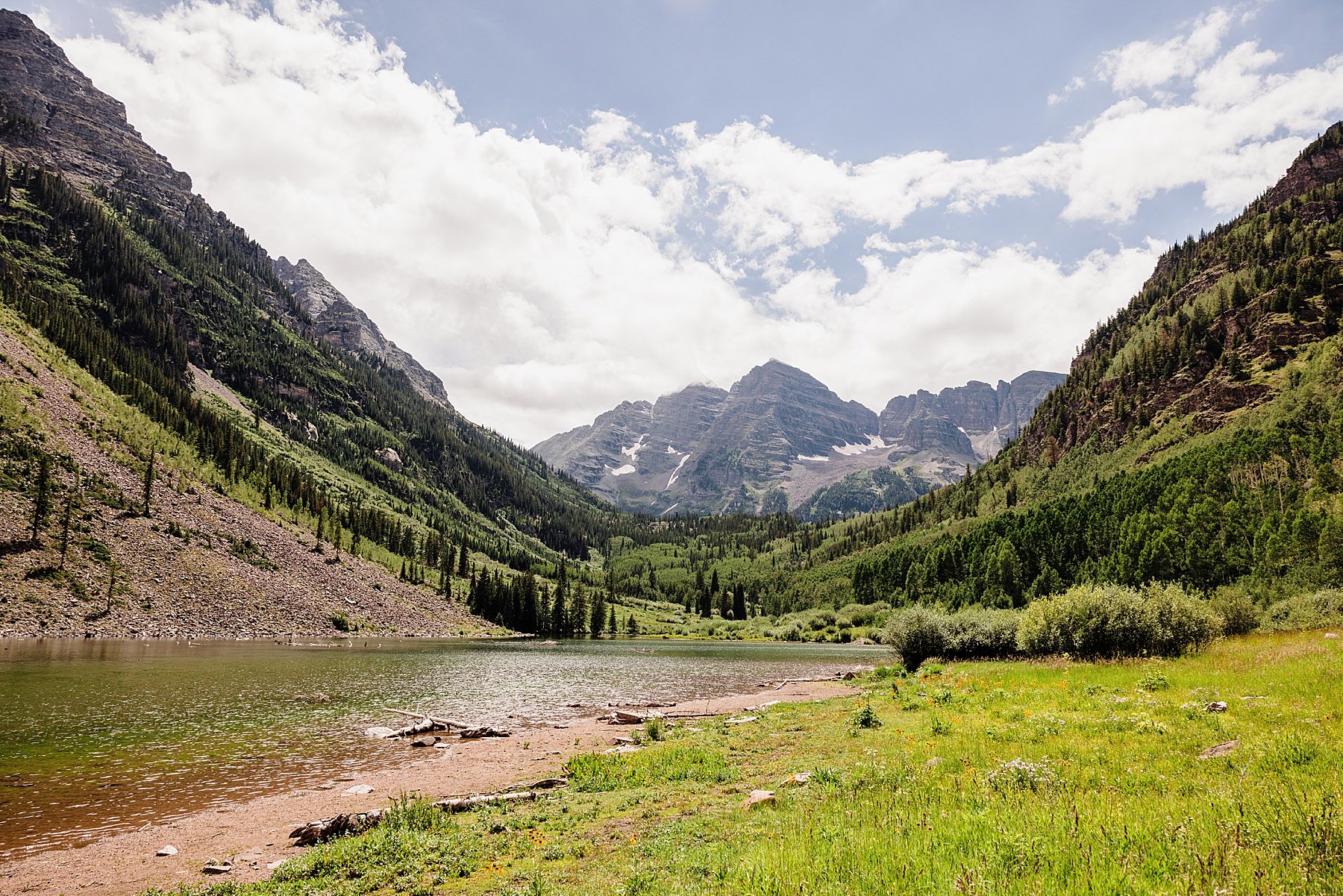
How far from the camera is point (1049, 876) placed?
24.4ft

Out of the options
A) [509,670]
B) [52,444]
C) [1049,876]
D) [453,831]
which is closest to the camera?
[1049,876]

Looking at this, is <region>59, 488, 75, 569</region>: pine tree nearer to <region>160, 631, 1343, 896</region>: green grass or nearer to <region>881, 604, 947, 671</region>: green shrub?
<region>160, 631, 1343, 896</region>: green grass

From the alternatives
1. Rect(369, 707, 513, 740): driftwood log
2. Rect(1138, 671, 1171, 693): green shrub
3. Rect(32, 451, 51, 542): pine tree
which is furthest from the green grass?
Rect(32, 451, 51, 542): pine tree

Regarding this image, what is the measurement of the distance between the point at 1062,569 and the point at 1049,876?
538ft

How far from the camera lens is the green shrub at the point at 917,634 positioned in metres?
53.2

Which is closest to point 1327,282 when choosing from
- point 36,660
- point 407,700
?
point 407,700

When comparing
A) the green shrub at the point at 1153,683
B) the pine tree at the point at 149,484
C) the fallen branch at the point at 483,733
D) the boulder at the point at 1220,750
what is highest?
the pine tree at the point at 149,484

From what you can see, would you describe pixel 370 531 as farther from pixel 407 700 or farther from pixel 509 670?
pixel 407 700

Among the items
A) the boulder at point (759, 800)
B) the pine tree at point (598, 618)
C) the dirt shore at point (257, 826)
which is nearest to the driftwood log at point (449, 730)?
the dirt shore at point (257, 826)

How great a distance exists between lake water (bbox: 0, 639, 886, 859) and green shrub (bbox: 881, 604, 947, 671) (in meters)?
15.5

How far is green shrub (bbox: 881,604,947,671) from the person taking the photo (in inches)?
2094

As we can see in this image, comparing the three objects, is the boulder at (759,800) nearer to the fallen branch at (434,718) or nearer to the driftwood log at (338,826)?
the driftwood log at (338,826)

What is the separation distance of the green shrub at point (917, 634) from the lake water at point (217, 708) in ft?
50.8

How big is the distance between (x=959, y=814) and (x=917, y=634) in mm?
47601
